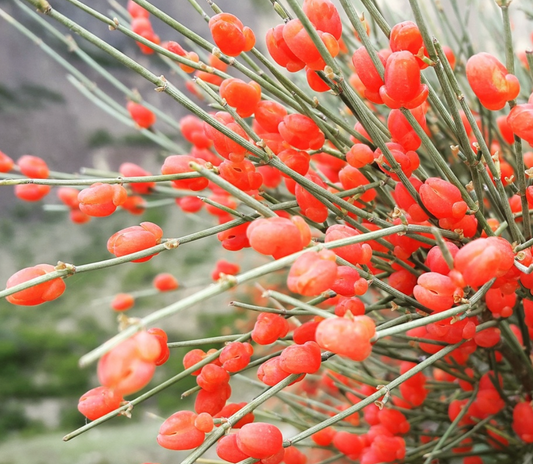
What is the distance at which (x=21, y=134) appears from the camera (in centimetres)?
172

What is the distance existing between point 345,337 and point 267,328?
106 mm

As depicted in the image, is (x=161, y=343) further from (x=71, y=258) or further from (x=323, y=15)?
(x=71, y=258)

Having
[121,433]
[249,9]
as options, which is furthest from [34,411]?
[249,9]

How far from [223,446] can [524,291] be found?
0.25 m

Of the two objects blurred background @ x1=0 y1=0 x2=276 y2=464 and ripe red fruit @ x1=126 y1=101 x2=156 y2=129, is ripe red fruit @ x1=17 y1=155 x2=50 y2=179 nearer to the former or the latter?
ripe red fruit @ x1=126 y1=101 x2=156 y2=129

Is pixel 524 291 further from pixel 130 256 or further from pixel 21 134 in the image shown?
pixel 21 134

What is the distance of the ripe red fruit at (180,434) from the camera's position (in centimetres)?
31

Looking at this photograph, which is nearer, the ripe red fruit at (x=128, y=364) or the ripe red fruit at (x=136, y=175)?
the ripe red fruit at (x=128, y=364)

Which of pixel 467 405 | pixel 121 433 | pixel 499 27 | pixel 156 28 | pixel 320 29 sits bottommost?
pixel 121 433

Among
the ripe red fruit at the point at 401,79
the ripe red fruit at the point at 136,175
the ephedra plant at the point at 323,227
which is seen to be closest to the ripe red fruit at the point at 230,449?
the ephedra plant at the point at 323,227

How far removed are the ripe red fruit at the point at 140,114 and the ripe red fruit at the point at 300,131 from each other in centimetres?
37

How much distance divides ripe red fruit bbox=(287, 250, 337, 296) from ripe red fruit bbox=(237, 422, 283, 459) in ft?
0.35

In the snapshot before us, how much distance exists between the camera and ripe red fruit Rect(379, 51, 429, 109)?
0.94 feet

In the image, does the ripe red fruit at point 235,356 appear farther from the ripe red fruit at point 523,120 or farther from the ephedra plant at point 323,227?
the ripe red fruit at point 523,120
